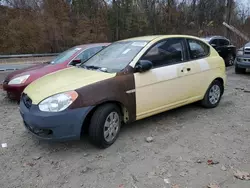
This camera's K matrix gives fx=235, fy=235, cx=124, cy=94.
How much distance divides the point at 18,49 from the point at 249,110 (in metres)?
16.1

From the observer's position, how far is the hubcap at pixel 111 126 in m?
3.40

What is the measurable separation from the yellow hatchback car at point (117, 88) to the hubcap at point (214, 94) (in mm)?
114

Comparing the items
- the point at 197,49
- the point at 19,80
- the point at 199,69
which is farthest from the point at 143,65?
the point at 19,80

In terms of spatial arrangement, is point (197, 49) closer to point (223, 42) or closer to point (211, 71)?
point (211, 71)

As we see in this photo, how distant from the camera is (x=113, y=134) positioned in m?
3.55

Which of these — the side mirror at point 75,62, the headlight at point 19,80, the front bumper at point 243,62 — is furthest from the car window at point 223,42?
the headlight at point 19,80

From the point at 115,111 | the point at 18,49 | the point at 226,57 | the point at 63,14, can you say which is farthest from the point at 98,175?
the point at 63,14

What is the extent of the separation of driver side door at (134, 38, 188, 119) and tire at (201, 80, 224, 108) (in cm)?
71

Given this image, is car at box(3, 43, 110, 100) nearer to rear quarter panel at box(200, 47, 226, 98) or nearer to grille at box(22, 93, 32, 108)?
grille at box(22, 93, 32, 108)

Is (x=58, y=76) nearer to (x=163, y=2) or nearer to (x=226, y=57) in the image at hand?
(x=226, y=57)

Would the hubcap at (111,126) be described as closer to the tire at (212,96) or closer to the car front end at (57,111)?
the car front end at (57,111)

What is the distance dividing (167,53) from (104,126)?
1774 millimetres

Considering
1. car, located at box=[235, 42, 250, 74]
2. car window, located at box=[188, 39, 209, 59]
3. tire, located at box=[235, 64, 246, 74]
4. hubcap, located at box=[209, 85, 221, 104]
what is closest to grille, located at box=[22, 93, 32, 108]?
car window, located at box=[188, 39, 209, 59]

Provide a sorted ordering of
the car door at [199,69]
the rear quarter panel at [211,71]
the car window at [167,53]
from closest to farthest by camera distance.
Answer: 1. the car window at [167,53]
2. the car door at [199,69]
3. the rear quarter panel at [211,71]
